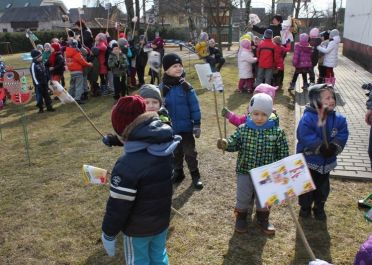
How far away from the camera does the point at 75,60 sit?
1097 cm

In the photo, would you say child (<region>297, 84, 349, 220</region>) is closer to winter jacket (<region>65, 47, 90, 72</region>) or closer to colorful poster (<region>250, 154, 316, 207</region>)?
colorful poster (<region>250, 154, 316, 207</region>)

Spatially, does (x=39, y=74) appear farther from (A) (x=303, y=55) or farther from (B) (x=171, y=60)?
(A) (x=303, y=55)

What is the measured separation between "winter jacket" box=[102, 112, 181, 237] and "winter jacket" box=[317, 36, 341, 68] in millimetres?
9619

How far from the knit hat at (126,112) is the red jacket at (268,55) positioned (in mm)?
8787

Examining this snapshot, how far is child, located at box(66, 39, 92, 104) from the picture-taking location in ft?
35.9

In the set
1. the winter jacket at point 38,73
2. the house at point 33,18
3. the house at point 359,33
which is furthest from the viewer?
the house at point 33,18

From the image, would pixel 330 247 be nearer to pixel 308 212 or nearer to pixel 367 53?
pixel 308 212

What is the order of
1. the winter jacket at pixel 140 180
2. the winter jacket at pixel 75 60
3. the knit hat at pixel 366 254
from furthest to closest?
the winter jacket at pixel 75 60 → the winter jacket at pixel 140 180 → the knit hat at pixel 366 254

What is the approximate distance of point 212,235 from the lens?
4.20 m

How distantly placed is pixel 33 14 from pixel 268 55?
2517 inches

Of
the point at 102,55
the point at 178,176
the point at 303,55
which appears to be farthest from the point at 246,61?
the point at 178,176

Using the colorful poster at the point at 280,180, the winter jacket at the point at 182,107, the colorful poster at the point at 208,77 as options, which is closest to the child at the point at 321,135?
the colorful poster at the point at 280,180

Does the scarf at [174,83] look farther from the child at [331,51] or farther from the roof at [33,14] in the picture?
the roof at [33,14]

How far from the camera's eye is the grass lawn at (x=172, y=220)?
388cm
